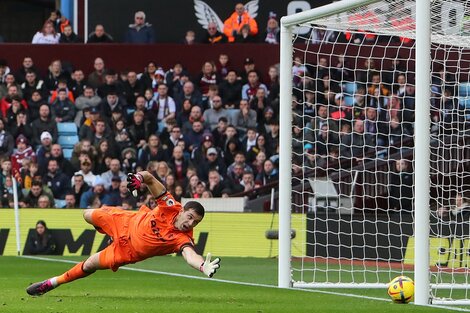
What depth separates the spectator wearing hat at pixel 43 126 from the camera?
27891mm

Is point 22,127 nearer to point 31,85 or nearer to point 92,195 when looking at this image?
point 31,85

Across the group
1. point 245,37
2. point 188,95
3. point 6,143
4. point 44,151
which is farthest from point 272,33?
point 6,143

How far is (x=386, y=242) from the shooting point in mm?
21812

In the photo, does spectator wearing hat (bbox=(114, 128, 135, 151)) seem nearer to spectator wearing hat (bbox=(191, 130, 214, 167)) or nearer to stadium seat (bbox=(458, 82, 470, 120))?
spectator wearing hat (bbox=(191, 130, 214, 167))

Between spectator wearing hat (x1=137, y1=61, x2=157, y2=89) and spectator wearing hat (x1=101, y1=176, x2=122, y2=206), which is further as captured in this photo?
spectator wearing hat (x1=137, y1=61, x2=157, y2=89)

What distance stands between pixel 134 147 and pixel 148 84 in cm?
208

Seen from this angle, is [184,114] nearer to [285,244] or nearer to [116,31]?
[116,31]

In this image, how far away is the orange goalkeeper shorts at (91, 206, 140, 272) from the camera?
13805mm

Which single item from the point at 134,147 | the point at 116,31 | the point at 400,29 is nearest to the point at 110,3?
the point at 116,31

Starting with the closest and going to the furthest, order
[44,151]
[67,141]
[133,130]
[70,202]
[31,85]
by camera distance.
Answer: [70,202] < [44,151] < [133,130] < [67,141] < [31,85]

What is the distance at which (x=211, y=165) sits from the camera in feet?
86.7

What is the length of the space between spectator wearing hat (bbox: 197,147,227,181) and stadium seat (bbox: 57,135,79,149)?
3498 millimetres

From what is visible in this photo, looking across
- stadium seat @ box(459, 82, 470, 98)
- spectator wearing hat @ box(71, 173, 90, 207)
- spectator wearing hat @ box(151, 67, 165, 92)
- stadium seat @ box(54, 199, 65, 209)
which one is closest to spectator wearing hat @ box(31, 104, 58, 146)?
stadium seat @ box(54, 199, 65, 209)

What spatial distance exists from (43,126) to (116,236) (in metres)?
14.4
